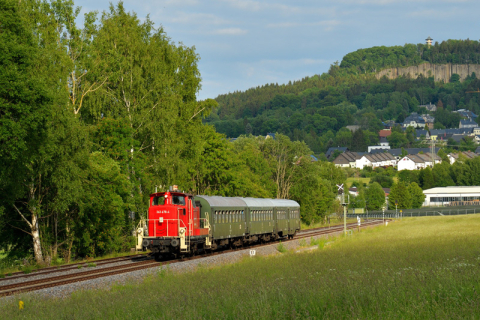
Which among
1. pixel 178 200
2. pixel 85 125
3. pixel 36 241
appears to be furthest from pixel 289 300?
pixel 85 125

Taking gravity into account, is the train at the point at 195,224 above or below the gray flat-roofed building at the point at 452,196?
above

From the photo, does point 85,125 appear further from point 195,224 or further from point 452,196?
point 452,196

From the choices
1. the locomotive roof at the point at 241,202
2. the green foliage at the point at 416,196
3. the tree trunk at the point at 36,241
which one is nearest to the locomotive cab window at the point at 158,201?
the locomotive roof at the point at 241,202

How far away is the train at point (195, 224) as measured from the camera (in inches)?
1150

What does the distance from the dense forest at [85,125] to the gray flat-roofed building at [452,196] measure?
126m

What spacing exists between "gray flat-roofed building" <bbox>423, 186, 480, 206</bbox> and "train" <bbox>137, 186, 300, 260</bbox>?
136 meters

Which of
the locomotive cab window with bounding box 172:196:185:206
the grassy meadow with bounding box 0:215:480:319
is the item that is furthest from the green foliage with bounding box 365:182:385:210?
the grassy meadow with bounding box 0:215:480:319

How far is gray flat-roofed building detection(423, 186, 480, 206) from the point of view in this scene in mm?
164125

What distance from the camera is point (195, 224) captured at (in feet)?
101

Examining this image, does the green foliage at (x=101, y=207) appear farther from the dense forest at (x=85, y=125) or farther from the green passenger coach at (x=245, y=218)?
the green passenger coach at (x=245, y=218)

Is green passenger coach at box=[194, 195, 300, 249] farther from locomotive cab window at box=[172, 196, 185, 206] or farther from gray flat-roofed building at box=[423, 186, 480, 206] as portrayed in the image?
gray flat-roofed building at box=[423, 186, 480, 206]

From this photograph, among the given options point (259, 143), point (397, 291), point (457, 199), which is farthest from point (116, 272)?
point (457, 199)

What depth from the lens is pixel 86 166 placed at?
30828mm

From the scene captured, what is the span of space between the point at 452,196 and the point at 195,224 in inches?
5957
